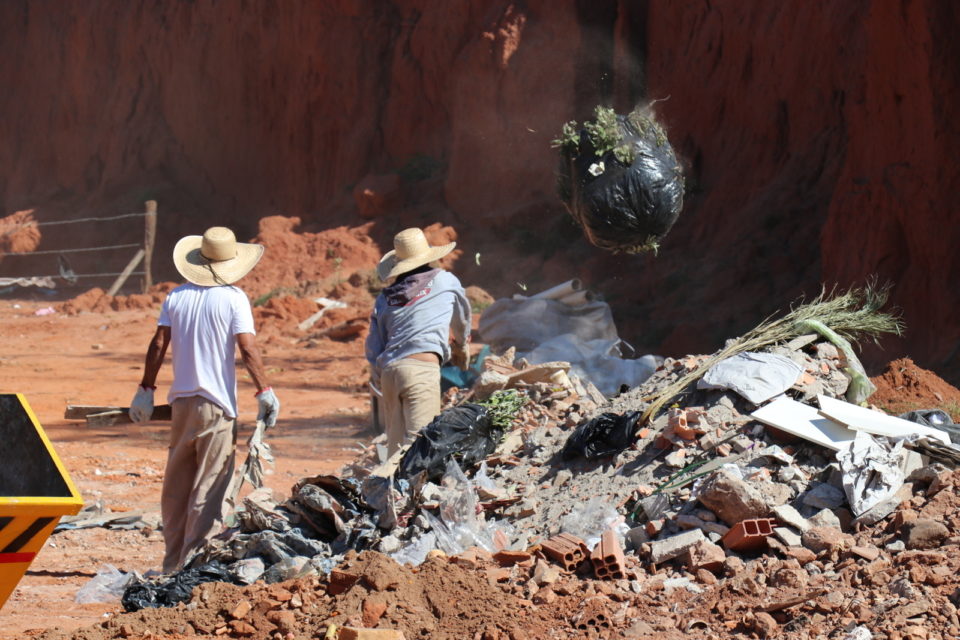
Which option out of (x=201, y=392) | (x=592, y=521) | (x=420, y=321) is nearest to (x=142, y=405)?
(x=201, y=392)

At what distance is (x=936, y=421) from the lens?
5867mm

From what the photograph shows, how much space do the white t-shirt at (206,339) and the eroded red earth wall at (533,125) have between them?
646 cm

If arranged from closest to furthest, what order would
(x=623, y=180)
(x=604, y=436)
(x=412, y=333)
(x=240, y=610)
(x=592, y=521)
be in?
(x=240, y=610), (x=592, y=521), (x=604, y=436), (x=412, y=333), (x=623, y=180)

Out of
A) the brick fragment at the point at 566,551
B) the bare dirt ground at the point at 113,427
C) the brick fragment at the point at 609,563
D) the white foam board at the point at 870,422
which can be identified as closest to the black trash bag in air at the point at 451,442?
the brick fragment at the point at 566,551

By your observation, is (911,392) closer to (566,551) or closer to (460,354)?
(460,354)

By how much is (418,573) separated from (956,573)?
208cm

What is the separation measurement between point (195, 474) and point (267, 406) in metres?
0.52

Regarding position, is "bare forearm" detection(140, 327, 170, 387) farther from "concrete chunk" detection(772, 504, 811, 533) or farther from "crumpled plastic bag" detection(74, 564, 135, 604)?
"concrete chunk" detection(772, 504, 811, 533)

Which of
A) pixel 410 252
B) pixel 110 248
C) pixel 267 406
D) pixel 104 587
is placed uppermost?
pixel 410 252

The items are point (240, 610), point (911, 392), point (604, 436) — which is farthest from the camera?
point (911, 392)

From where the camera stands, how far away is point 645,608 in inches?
171

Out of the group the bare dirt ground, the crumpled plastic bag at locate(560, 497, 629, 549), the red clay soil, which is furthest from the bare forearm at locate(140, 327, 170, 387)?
the red clay soil

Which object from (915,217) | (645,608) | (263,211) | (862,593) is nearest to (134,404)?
(645,608)

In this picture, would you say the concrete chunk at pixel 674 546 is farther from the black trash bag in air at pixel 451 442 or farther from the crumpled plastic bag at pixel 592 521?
the black trash bag in air at pixel 451 442
